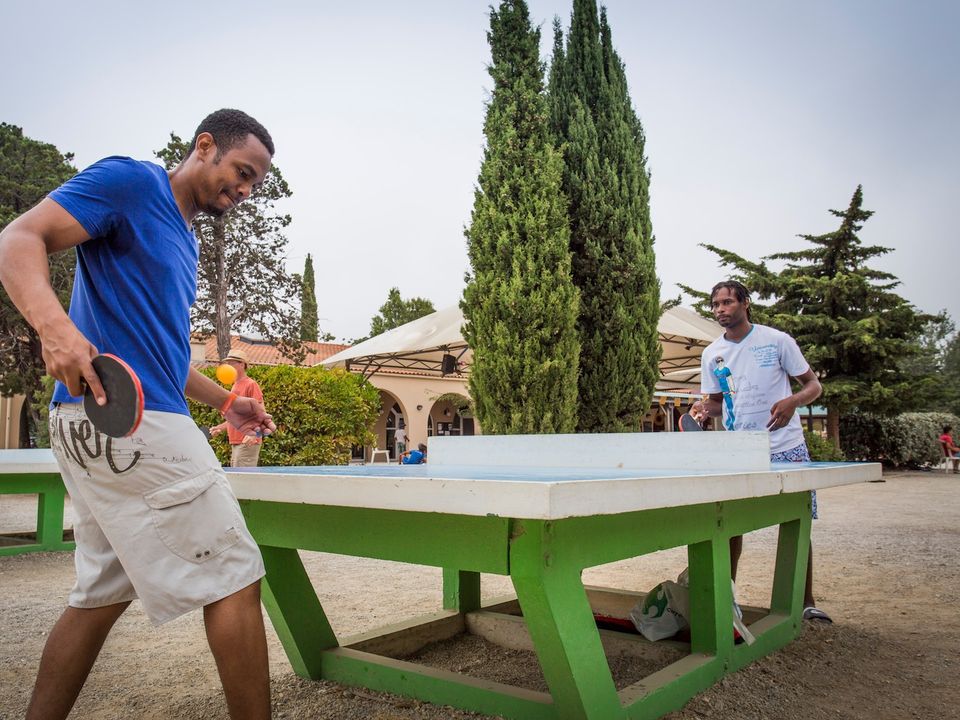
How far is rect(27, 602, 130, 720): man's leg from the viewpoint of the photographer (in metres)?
1.59

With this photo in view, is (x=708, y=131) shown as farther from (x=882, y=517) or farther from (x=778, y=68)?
(x=882, y=517)

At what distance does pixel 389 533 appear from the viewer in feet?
6.07

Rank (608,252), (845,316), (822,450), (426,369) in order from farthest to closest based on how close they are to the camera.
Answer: (845,316) → (426,369) → (822,450) → (608,252)

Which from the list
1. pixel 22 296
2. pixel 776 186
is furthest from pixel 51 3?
pixel 776 186

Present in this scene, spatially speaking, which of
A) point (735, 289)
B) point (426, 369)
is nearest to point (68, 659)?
point (735, 289)

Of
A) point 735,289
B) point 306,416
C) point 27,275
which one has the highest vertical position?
point 735,289

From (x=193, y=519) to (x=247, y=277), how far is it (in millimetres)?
20342

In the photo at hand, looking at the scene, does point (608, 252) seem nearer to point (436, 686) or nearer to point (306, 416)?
point (306, 416)

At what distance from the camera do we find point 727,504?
2361 millimetres

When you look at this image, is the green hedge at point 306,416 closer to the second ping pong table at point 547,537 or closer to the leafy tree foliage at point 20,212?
the second ping pong table at point 547,537

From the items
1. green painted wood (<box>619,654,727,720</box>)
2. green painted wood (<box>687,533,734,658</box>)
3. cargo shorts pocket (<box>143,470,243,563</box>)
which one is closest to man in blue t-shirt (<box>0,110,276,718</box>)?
cargo shorts pocket (<box>143,470,243,563</box>)

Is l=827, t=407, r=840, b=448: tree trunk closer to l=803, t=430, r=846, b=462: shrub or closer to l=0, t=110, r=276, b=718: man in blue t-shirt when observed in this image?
l=803, t=430, r=846, b=462: shrub

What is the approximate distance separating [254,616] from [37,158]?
2477cm

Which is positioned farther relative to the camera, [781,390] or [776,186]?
[776,186]
